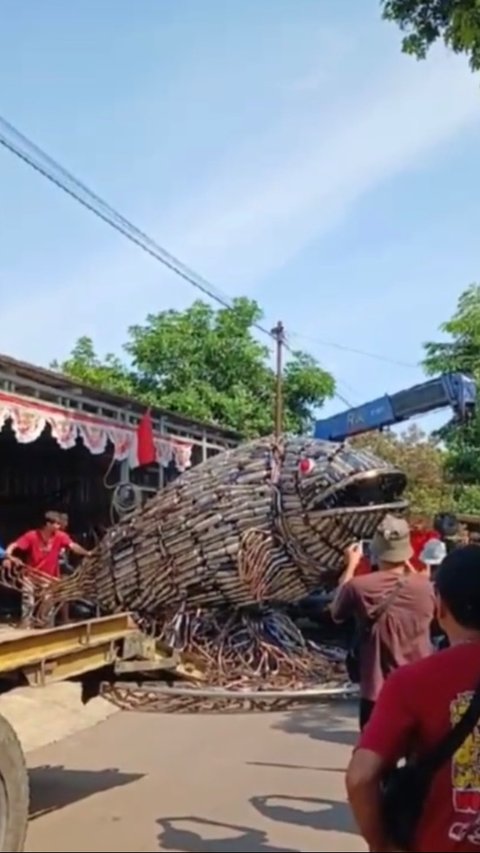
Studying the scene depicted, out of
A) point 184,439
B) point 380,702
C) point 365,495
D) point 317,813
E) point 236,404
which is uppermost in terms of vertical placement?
point 236,404

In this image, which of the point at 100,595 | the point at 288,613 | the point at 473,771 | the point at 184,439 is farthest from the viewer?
the point at 184,439

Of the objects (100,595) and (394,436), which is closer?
(100,595)

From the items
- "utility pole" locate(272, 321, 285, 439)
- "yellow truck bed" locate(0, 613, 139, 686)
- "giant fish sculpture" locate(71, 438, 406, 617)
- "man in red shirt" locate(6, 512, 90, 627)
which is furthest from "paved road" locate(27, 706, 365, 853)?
"utility pole" locate(272, 321, 285, 439)

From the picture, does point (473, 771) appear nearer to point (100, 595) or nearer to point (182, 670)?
point (182, 670)

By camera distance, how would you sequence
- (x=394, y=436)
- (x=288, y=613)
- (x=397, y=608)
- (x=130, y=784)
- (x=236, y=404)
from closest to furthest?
(x=397, y=608), (x=130, y=784), (x=288, y=613), (x=236, y=404), (x=394, y=436)

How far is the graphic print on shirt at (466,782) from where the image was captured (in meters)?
A: 2.28

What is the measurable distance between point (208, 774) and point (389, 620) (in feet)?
6.95

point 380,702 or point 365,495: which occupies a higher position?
point 365,495

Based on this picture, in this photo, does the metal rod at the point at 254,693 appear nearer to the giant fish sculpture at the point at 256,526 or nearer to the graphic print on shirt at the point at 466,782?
the giant fish sculpture at the point at 256,526

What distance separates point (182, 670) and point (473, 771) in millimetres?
4699

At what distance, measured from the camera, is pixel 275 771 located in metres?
6.92

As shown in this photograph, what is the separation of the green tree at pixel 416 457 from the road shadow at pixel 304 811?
87.3 feet

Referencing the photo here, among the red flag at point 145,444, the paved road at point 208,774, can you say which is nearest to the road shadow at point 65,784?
the paved road at point 208,774

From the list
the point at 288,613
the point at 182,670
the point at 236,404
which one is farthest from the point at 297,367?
the point at 182,670
